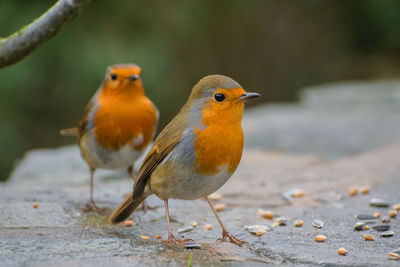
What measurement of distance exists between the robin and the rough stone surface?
0.35 metres

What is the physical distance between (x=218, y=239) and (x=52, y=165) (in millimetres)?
3315

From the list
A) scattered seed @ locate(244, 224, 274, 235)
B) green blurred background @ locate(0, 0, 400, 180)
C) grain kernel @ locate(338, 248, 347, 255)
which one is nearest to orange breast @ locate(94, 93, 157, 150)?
scattered seed @ locate(244, 224, 274, 235)

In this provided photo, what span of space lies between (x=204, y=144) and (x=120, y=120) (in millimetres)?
1299

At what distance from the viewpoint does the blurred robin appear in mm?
4328

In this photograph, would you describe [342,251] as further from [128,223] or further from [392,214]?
[128,223]

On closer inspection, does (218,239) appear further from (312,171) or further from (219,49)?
(219,49)

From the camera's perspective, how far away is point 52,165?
20.5 feet

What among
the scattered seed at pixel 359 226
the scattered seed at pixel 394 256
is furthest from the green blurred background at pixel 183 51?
the scattered seed at pixel 394 256

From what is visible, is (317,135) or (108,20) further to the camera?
(108,20)

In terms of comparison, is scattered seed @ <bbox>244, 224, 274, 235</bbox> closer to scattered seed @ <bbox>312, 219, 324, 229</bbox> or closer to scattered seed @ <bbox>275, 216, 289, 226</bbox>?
scattered seed @ <bbox>275, 216, 289, 226</bbox>

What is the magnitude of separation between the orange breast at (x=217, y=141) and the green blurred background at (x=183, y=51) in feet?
13.8

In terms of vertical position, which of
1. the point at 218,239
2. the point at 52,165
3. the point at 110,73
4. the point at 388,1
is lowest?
the point at 52,165

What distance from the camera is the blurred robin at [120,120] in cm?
433

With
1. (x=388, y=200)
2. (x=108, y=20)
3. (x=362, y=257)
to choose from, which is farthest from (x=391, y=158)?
(x=108, y=20)
